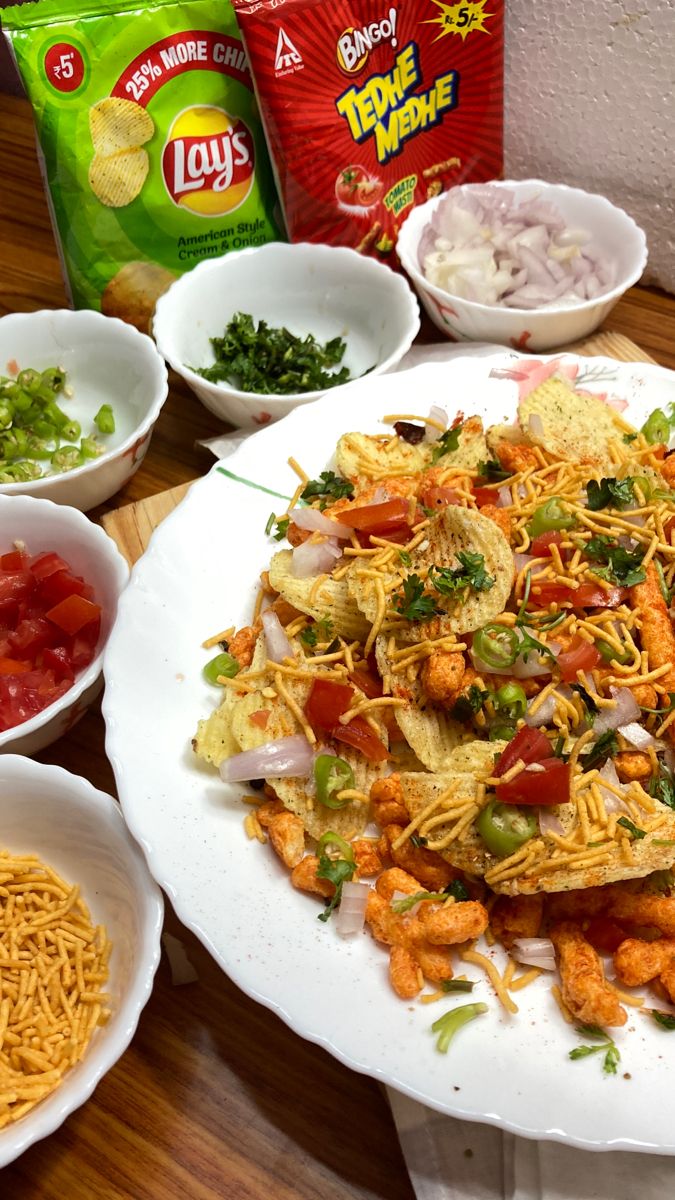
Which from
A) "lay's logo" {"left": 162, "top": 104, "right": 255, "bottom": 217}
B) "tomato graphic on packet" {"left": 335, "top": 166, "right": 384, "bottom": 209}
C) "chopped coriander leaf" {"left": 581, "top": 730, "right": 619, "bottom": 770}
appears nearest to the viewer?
"chopped coriander leaf" {"left": 581, "top": 730, "right": 619, "bottom": 770}

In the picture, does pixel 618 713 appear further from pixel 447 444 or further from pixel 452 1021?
pixel 447 444

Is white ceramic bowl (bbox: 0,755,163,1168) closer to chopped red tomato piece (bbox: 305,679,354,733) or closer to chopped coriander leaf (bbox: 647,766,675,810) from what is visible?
chopped red tomato piece (bbox: 305,679,354,733)

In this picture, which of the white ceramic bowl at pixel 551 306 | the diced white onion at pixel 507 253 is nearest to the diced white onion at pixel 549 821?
the white ceramic bowl at pixel 551 306

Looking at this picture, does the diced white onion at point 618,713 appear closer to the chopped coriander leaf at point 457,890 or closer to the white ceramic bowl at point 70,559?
the chopped coriander leaf at point 457,890

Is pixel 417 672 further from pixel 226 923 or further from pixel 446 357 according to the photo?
pixel 446 357

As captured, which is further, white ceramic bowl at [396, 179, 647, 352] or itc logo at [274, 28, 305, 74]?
white ceramic bowl at [396, 179, 647, 352]

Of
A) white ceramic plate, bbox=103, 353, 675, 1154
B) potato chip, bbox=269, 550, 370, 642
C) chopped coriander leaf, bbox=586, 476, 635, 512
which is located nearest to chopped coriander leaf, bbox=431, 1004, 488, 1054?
white ceramic plate, bbox=103, 353, 675, 1154
